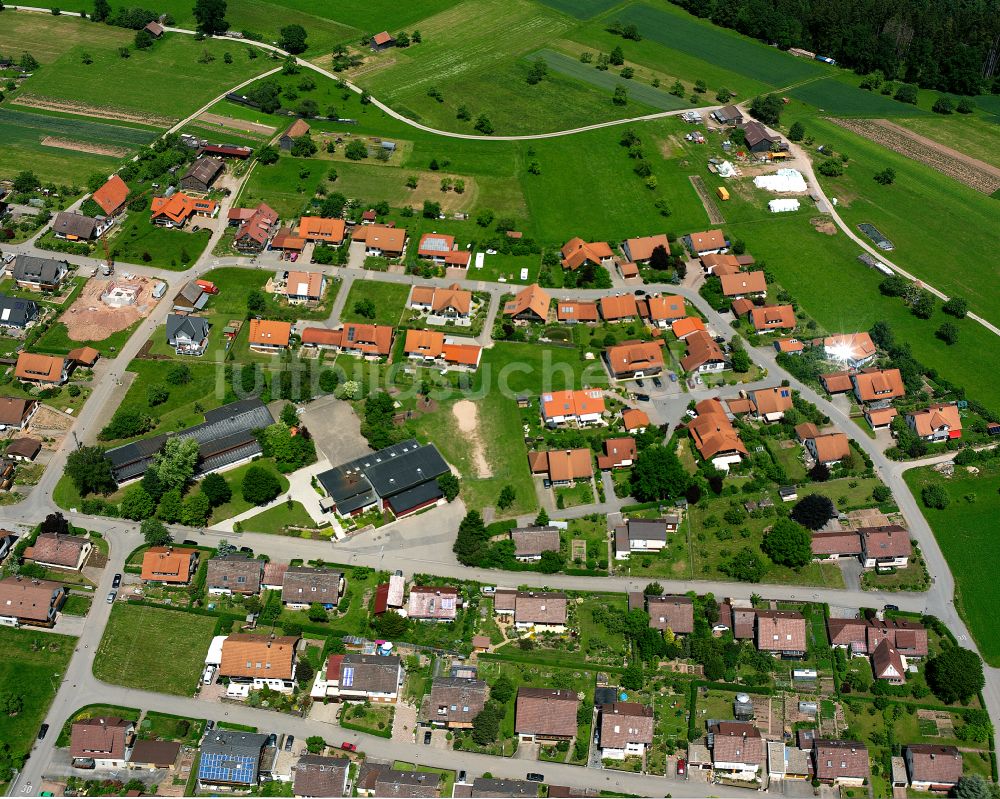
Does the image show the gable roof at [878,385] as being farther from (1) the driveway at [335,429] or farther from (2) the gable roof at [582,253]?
(1) the driveway at [335,429]

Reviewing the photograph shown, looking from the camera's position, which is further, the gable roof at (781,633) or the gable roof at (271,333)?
the gable roof at (271,333)

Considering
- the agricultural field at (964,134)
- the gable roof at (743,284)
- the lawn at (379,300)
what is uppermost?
the agricultural field at (964,134)

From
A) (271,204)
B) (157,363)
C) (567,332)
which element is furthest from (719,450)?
(271,204)

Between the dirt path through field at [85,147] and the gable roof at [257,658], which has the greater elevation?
the dirt path through field at [85,147]

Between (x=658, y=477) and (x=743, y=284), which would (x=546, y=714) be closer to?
(x=658, y=477)

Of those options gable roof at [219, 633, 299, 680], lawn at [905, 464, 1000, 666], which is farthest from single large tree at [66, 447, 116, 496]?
lawn at [905, 464, 1000, 666]

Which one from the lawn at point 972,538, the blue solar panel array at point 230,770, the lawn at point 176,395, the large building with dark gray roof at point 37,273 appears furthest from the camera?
the large building with dark gray roof at point 37,273

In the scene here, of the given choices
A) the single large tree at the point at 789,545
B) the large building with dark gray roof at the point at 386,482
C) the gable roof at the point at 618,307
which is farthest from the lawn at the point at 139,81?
the single large tree at the point at 789,545
